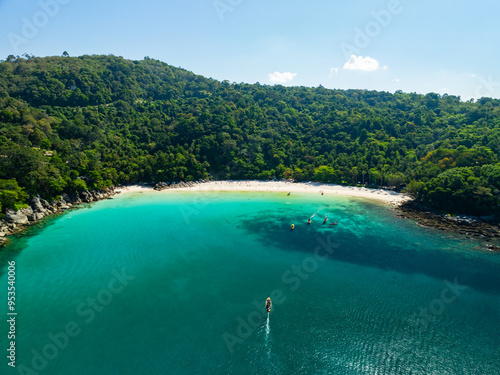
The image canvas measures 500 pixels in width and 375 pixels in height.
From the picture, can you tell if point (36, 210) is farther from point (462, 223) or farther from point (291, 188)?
point (462, 223)

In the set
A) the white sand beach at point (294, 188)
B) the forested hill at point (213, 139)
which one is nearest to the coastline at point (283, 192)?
the white sand beach at point (294, 188)

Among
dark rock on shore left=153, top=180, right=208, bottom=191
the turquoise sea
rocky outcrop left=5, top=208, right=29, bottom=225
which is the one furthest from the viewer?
dark rock on shore left=153, top=180, right=208, bottom=191

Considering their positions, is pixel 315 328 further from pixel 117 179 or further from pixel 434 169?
pixel 117 179

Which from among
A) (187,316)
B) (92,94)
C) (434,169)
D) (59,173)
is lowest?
(187,316)

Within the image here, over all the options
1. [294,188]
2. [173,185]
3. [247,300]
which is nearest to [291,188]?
[294,188]

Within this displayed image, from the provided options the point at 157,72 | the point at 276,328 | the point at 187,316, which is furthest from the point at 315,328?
the point at 157,72

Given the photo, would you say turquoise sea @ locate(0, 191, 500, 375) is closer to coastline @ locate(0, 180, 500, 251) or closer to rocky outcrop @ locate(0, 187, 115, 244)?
rocky outcrop @ locate(0, 187, 115, 244)

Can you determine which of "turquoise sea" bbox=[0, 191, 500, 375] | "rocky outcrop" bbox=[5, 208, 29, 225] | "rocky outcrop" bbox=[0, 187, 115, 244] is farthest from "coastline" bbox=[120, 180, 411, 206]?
"rocky outcrop" bbox=[5, 208, 29, 225]
